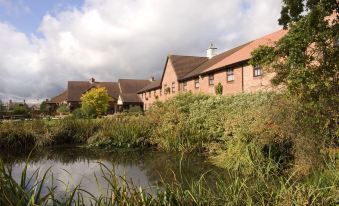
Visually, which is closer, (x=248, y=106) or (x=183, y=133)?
(x=248, y=106)

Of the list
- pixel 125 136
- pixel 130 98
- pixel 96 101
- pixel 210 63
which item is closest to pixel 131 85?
pixel 130 98

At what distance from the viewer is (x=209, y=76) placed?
29328mm

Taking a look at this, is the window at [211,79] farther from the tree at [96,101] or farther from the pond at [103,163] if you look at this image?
the tree at [96,101]

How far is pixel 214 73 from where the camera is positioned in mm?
28344

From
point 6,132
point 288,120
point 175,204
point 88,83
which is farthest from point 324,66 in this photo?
point 88,83

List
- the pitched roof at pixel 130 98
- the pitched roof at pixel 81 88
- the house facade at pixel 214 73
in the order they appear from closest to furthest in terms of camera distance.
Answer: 1. the house facade at pixel 214 73
2. the pitched roof at pixel 130 98
3. the pitched roof at pixel 81 88

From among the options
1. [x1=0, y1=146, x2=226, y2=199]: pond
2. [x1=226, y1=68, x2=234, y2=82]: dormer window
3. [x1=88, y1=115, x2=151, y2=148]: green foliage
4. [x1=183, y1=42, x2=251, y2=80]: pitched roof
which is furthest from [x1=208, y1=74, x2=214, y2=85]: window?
[x1=0, y1=146, x2=226, y2=199]: pond

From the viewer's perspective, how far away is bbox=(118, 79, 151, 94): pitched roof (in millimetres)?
62575

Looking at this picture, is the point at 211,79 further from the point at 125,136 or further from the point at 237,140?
the point at 237,140

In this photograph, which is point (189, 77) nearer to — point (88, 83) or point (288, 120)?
point (288, 120)

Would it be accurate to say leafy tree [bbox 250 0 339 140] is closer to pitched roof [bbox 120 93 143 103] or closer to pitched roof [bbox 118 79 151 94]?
pitched roof [bbox 120 93 143 103]

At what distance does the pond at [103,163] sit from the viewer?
9416 mm

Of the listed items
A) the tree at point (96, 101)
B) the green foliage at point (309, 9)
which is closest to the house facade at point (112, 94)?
the tree at point (96, 101)

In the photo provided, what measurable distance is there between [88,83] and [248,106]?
56011 millimetres
